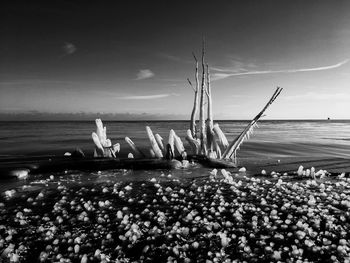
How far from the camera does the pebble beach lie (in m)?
5.21

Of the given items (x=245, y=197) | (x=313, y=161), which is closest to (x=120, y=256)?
(x=245, y=197)

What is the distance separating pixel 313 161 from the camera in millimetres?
16609

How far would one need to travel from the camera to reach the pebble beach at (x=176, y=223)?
5.21 meters

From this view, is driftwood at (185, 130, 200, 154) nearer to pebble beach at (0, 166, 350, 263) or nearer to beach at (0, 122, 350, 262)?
beach at (0, 122, 350, 262)

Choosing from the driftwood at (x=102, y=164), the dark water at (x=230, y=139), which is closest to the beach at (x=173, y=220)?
the driftwood at (x=102, y=164)

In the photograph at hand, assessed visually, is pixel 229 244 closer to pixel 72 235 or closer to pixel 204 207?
pixel 204 207

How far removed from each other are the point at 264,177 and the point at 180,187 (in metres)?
4.28

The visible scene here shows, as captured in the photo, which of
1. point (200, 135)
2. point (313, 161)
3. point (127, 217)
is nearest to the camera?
point (127, 217)

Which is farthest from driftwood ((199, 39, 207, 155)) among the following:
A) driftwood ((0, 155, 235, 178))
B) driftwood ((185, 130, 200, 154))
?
driftwood ((0, 155, 235, 178))

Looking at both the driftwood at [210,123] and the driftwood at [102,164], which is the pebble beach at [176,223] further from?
the driftwood at [210,123]

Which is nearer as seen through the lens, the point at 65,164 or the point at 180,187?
the point at 180,187

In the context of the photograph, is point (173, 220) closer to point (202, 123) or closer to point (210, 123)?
point (202, 123)

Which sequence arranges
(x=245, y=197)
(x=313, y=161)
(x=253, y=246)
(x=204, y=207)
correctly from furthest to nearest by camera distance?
1. (x=313, y=161)
2. (x=245, y=197)
3. (x=204, y=207)
4. (x=253, y=246)

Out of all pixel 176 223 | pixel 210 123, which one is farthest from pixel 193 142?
pixel 176 223
